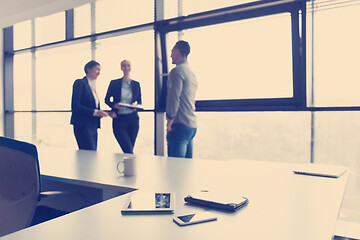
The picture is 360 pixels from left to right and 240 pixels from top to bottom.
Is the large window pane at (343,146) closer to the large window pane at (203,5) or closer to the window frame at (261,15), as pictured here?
the window frame at (261,15)

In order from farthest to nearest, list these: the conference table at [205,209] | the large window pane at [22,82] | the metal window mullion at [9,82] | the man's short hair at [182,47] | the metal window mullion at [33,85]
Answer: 1. the metal window mullion at [9,82]
2. the large window pane at [22,82]
3. the metal window mullion at [33,85]
4. the man's short hair at [182,47]
5. the conference table at [205,209]

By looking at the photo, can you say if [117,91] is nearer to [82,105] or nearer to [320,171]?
[82,105]

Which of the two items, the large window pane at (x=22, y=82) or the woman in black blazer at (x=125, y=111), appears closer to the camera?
the woman in black blazer at (x=125, y=111)

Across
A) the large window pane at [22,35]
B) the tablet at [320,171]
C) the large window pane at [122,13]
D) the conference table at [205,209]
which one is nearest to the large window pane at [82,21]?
the large window pane at [122,13]

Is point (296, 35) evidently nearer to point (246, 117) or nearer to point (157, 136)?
point (246, 117)

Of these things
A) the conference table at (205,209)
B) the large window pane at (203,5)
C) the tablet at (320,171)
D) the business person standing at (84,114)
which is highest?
the large window pane at (203,5)

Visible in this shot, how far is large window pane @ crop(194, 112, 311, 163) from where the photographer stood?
3402 mm

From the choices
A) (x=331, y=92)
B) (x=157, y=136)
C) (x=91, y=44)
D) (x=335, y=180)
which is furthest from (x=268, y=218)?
(x=91, y=44)

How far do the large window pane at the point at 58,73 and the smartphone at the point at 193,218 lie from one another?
4.67m

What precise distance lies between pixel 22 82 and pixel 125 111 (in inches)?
146

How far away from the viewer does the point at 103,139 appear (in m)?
5.10

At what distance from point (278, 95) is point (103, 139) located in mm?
2856

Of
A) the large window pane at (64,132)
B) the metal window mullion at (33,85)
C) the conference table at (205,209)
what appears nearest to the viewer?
the conference table at (205,209)

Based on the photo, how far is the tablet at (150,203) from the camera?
3.52 feet
